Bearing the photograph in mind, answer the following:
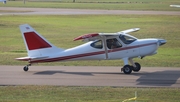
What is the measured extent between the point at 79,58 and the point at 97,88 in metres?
4.15

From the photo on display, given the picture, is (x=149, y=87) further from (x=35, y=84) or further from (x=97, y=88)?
(x=35, y=84)

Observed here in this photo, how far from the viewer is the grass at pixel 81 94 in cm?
1591

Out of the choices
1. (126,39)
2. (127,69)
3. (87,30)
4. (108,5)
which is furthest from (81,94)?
(108,5)

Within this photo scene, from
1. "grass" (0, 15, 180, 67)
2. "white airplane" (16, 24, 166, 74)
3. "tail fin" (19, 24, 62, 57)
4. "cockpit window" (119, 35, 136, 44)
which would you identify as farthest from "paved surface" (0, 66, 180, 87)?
"grass" (0, 15, 180, 67)

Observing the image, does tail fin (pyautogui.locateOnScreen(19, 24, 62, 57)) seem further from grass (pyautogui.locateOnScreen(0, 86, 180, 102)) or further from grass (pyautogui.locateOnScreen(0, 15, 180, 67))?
grass (pyautogui.locateOnScreen(0, 86, 180, 102))

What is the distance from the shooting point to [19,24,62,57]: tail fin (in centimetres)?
2170

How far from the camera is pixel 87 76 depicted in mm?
20922

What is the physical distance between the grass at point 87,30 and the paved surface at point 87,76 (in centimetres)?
165

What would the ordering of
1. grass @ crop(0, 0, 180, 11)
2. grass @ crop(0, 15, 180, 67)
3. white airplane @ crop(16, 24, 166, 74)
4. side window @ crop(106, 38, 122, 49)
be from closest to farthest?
white airplane @ crop(16, 24, 166, 74) < side window @ crop(106, 38, 122, 49) < grass @ crop(0, 15, 180, 67) < grass @ crop(0, 0, 180, 11)

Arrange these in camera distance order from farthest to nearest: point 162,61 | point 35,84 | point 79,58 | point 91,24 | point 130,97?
1. point 91,24
2. point 162,61
3. point 79,58
4. point 35,84
5. point 130,97

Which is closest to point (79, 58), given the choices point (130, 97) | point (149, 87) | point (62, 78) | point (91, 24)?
point (62, 78)

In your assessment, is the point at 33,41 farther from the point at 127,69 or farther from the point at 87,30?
the point at 87,30

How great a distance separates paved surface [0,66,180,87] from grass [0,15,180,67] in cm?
165

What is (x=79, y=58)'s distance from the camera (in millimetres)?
21875
